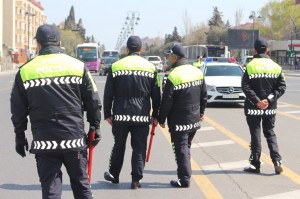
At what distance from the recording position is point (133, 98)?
6500 millimetres

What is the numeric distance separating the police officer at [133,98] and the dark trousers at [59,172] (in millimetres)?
1815

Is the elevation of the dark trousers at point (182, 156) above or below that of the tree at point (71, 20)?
below

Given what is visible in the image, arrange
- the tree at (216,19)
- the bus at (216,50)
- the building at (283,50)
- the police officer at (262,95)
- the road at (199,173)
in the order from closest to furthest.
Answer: the road at (199,173), the police officer at (262,95), the bus at (216,50), the building at (283,50), the tree at (216,19)

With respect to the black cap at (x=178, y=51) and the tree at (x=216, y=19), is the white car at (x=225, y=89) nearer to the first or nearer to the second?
the black cap at (x=178, y=51)

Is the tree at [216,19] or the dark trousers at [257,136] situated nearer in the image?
the dark trousers at [257,136]

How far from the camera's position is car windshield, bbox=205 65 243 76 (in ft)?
61.4

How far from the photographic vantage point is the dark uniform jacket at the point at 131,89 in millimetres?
6461

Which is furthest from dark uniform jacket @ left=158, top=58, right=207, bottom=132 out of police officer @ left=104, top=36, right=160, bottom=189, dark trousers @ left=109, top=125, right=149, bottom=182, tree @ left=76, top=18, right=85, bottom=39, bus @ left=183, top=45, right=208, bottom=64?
tree @ left=76, top=18, right=85, bottom=39

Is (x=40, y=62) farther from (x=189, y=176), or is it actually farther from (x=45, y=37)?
(x=189, y=176)

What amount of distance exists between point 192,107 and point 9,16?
99393mm

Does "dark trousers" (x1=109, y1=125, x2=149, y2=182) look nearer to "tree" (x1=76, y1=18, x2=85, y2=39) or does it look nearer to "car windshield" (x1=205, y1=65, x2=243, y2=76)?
"car windshield" (x1=205, y1=65, x2=243, y2=76)

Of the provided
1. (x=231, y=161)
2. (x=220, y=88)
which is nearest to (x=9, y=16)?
(x=220, y=88)

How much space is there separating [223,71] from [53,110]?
14.9 m

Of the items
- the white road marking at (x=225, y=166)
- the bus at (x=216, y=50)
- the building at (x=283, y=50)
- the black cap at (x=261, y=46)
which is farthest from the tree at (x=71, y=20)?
the black cap at (x=261, y=46)
